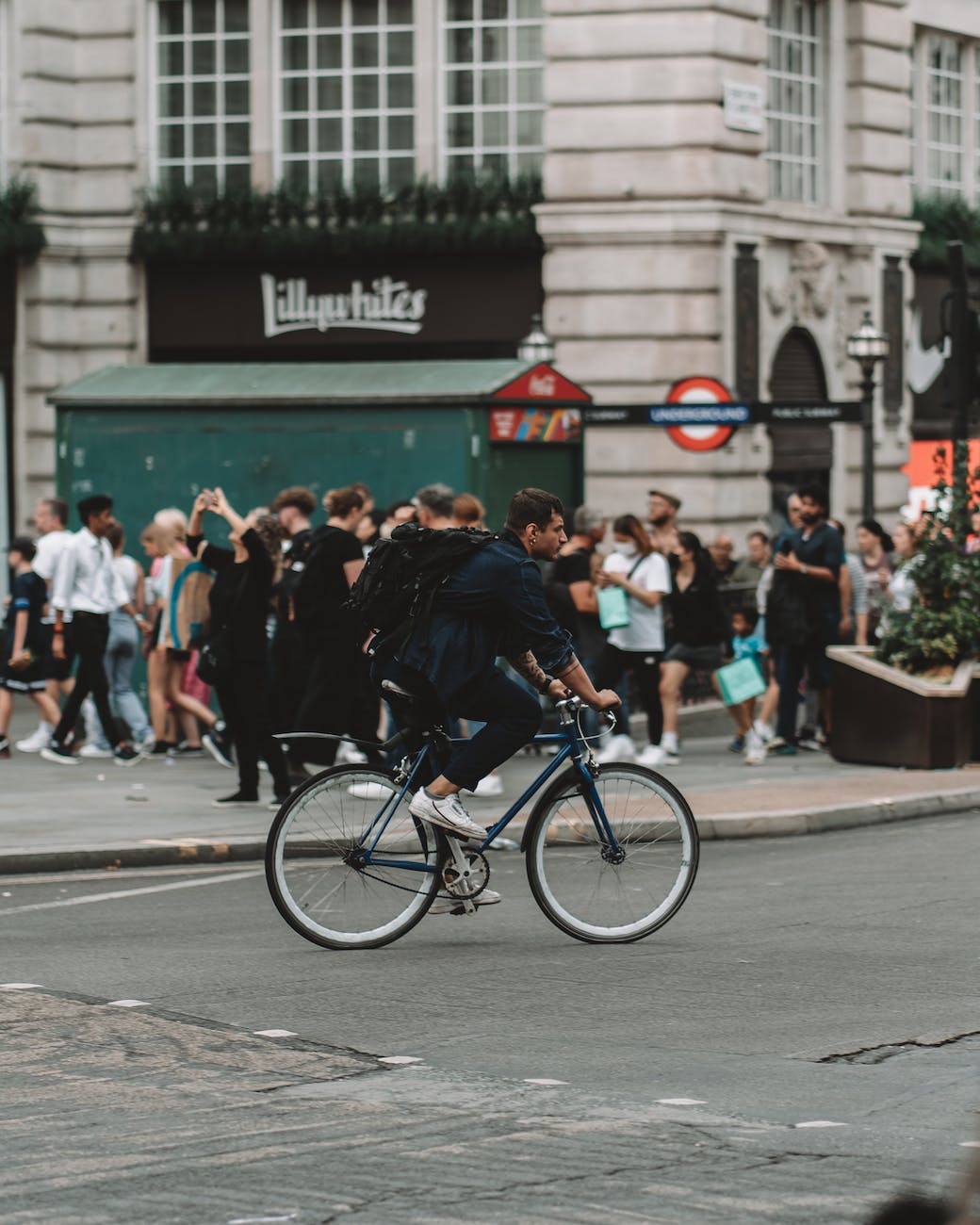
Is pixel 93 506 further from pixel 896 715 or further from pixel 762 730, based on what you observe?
pixel 896 715

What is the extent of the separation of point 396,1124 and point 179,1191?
80 centimetres

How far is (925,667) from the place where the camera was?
15430 mm

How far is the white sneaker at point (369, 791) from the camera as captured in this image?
8703mm

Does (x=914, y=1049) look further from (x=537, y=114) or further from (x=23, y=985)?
(x=537, y=114)

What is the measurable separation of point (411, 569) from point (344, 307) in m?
16.6

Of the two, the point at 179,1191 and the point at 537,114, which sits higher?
the point at 537,114

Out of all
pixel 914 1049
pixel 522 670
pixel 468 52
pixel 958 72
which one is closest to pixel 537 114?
pixel 468 52

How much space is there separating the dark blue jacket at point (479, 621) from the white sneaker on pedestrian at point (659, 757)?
22.9 ft

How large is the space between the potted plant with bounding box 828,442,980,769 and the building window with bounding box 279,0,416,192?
1074 centimetres

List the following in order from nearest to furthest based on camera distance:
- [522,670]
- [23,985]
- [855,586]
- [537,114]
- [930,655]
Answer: [23,985] → [522,670] → [930,655] → [855,586] → [537,114]

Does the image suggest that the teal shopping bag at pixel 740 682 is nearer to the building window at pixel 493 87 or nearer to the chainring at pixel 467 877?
the chainring at pixel 467 877

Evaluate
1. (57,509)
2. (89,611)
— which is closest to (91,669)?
(89,611)

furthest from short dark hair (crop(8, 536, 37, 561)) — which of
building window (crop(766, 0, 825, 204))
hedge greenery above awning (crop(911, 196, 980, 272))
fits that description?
hedge greenery above awning (crop(911, 196, 980, 272))

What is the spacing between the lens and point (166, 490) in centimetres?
1823
